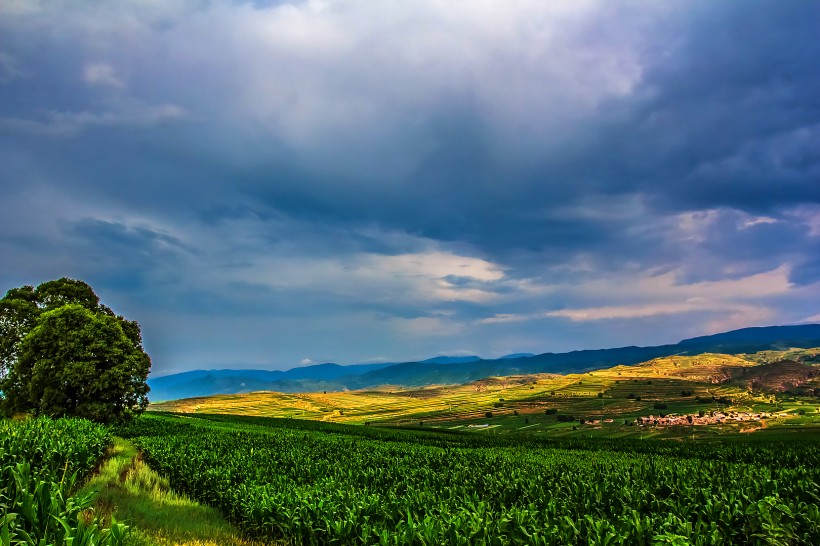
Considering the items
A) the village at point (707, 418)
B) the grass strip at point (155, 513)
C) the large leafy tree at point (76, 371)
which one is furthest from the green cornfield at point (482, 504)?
the village at point (707, 418)

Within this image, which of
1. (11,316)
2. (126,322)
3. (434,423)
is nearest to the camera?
(11,316)

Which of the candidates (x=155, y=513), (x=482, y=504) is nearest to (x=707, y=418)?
→ (x=482, y=504)

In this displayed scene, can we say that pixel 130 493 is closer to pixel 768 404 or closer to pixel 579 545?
pixel 579 545

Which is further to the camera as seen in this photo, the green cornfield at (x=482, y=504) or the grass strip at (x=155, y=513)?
the grass strip at (x=155, y=513)

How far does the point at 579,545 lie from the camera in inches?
402

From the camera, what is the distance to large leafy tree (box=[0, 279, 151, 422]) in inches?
1806

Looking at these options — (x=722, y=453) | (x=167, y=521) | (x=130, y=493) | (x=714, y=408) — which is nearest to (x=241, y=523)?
(x=167, y=521)

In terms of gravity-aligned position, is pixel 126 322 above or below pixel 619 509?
above

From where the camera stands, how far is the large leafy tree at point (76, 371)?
151 ft

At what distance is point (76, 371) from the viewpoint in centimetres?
4591

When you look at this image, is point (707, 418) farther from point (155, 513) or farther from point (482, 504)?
point (155, 513)

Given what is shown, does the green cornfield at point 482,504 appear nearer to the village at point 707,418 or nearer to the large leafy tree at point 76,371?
the large leafy tree at point 76,371

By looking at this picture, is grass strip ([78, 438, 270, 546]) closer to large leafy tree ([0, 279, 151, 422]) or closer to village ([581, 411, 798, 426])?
large leafy tree ([0, 279, 151, 422])

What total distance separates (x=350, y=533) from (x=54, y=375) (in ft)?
166
